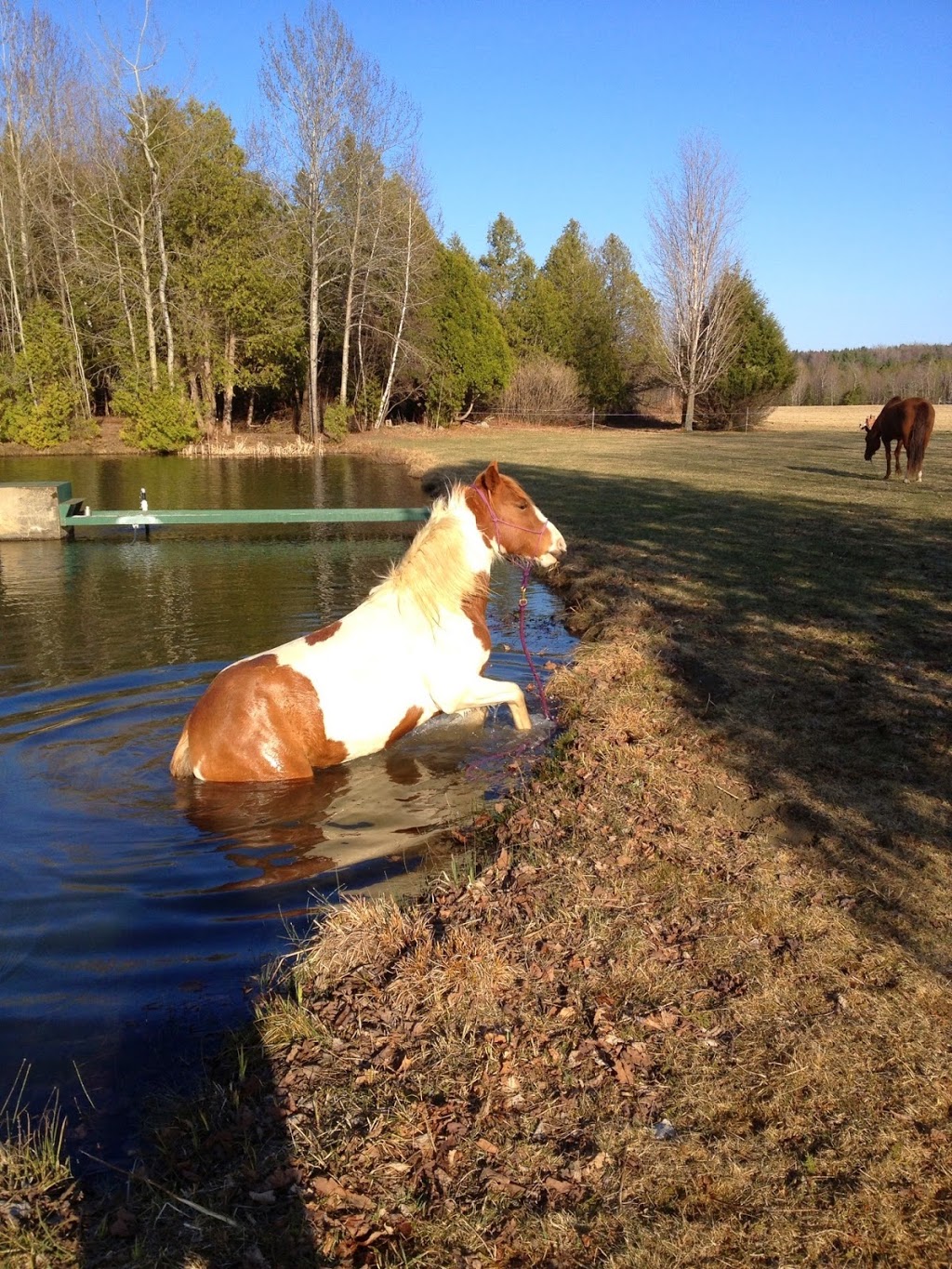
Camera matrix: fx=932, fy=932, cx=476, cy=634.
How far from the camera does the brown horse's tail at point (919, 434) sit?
65.3 ft

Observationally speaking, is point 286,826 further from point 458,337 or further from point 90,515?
point 458,337

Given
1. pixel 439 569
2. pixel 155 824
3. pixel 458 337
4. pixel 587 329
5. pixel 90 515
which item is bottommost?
pixel 155 824

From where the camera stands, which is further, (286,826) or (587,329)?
(587,329)

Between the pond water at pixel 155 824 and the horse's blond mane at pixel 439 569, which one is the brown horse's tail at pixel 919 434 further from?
the horse's blond mane at pixel 439 569

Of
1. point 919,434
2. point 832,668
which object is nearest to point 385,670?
point 832,668

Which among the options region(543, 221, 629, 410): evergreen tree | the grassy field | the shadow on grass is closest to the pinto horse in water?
the grassy field

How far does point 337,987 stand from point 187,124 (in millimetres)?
43870

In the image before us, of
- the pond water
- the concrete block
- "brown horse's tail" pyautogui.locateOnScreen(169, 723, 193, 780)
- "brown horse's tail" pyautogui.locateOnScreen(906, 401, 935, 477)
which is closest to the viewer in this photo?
the pond water

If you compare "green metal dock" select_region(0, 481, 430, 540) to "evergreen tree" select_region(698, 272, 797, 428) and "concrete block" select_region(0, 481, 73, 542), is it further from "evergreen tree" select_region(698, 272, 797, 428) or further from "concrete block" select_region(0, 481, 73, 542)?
"evergreen tree" select_region(698, 272, 797, 428)

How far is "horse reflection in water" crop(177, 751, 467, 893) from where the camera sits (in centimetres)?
513

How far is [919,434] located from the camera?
19969 millimetres

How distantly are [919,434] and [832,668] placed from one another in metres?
15.1

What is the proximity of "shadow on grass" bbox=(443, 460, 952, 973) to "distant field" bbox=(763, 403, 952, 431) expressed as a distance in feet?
136

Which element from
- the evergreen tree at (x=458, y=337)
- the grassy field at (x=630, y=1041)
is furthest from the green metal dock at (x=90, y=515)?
the evergreen tree at (x=458, y=337)
